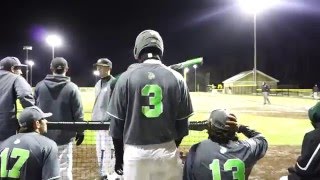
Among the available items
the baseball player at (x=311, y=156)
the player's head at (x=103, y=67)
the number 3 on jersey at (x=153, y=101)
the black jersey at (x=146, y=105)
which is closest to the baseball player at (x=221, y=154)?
the black jersey at (x=146, y=105)

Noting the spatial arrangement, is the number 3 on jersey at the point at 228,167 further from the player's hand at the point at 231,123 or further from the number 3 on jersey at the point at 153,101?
the number 3 on jersey at the point at 153,101

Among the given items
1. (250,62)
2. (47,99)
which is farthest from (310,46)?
(47,99)

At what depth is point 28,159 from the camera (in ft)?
12.8

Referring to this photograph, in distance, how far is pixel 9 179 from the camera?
3922 mm

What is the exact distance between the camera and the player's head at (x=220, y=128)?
362 cm

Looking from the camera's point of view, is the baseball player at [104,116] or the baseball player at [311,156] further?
the baseball player at [104,116]

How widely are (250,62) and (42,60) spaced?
152ft

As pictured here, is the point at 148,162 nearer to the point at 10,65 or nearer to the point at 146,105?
the point at 146,105

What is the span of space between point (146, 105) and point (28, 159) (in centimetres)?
136

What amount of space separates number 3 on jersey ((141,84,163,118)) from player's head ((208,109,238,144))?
0.52m

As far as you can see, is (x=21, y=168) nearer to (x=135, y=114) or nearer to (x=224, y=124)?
(x=135, y=114)

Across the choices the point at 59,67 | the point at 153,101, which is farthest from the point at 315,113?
the point at 59,67

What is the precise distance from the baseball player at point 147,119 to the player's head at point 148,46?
12 centimetres

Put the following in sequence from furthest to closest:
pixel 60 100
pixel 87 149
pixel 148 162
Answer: pixel 87 149 < pixel 60 100 < pixel 148 162
